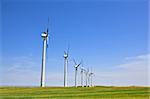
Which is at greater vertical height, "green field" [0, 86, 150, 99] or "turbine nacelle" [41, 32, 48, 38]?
"turbine nacelle" [41, 32, 48, 38]

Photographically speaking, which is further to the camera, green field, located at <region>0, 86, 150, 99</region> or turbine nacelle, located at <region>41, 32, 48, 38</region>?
turbine nacelle, located at <region>41, 32, 48, 38</region>

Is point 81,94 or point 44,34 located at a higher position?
point 44,34

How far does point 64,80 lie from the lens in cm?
8831

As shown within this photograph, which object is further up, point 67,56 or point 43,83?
→ point 67,56

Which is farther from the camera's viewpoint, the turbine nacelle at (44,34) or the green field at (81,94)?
the turbine nacelle at (44,34)

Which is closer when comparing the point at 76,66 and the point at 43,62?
the point at 43,62

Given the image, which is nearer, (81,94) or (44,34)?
(81,94)

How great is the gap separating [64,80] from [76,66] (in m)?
13.4

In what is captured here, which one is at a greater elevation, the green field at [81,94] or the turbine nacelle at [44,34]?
the turbine nacelle at [44,34]

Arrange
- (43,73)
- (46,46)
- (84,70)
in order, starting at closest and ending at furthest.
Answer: (43,73) → (46,46) → (84,70)

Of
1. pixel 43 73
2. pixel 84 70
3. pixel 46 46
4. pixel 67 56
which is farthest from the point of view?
pixel 84 70

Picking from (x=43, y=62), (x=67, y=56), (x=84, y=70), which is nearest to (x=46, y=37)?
(x=43, y=62)

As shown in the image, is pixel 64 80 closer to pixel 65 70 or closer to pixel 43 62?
pixel 65 70

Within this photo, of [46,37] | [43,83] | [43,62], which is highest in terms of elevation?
[46,37]
